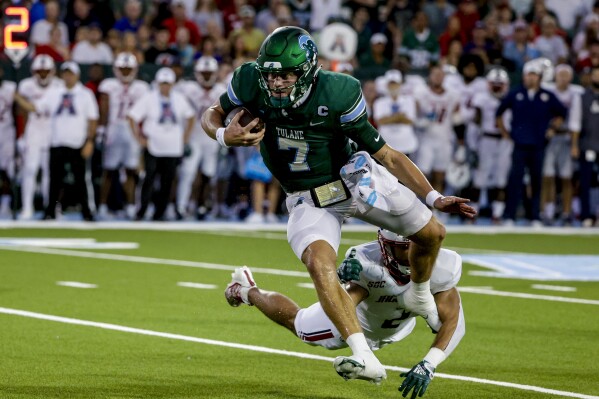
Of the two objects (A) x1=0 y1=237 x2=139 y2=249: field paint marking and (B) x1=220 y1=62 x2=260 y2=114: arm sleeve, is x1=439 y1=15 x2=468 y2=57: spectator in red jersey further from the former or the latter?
(B) x1=220 y1=62 x2=260 y2=114: arm sleeve

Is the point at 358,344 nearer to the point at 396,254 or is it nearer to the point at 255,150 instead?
the point at 396,254

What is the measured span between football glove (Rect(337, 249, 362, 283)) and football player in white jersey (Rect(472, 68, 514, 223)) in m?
11.8

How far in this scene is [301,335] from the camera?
271 inches

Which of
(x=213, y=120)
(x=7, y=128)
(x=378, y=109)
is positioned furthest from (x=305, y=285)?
(x=7, y=128)

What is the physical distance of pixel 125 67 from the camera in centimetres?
1755

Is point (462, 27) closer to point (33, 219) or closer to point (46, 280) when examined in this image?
point (33, 219)

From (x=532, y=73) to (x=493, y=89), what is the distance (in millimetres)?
929

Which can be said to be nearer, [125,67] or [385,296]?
[385,296]

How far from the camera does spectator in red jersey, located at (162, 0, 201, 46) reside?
64.6 ft

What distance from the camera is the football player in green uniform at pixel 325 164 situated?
6.41m

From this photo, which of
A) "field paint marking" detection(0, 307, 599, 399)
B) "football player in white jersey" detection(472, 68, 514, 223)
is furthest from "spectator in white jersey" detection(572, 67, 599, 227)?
"field paint marking" detection(0, 307, 599, 399)

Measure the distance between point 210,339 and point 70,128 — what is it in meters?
9.06

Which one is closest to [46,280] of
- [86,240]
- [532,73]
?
[86,240]

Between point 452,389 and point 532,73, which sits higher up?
point 532,73
